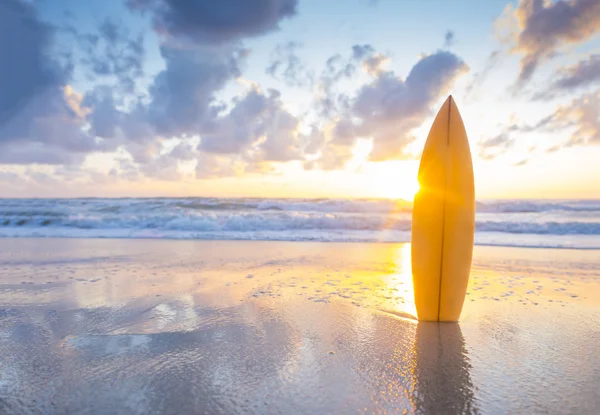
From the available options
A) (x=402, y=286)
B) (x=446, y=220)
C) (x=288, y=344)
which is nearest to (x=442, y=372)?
(x=288, y=344)

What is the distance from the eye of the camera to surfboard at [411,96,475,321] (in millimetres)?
2998

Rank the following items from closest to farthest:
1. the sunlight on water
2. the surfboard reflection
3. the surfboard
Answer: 1. the surfboard reflection
2. the surfboard
3. the sunlight on water

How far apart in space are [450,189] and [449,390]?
160cm

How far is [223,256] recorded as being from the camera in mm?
6500

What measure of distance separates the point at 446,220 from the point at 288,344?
1578mm

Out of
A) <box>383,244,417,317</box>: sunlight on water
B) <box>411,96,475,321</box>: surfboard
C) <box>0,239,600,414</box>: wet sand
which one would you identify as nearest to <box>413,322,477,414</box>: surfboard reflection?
<box>0,239,600,414</box>: wet sand

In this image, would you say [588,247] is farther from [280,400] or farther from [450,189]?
[280,400]

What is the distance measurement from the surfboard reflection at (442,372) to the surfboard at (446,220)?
→ 0.73 ft

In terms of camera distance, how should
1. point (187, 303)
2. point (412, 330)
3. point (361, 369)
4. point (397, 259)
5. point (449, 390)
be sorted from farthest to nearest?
point (397, 259) → point (187, 303) → point (412, 330) → point (361, 369) → point (449, 390)

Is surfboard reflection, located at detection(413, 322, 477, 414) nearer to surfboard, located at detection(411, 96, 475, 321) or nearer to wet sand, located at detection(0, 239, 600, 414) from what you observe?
wet sand, located at detection(0, 239, 600, 414)

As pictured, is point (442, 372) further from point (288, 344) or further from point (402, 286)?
point (402, 286)

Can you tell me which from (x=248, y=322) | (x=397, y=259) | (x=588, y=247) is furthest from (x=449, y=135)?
(x=588, y=247)

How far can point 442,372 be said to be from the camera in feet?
6.88

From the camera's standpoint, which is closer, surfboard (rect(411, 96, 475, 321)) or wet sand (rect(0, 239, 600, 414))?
wet sand (rect(0, 239, 600, 414))
